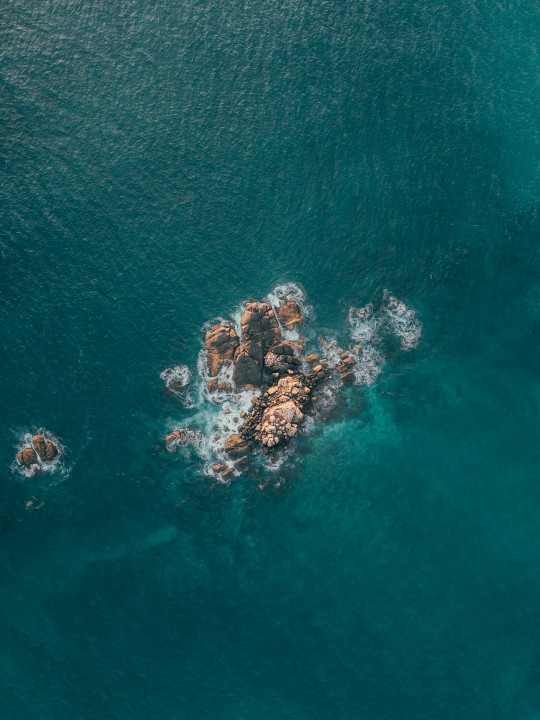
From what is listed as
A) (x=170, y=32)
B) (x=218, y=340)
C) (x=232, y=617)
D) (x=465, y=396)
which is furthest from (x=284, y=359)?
(x=170, y=32)

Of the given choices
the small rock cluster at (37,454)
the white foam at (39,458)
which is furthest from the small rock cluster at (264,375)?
the small rock cluster at (37,454)

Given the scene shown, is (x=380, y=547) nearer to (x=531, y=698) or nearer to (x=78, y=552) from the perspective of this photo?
(x=531, y=698)

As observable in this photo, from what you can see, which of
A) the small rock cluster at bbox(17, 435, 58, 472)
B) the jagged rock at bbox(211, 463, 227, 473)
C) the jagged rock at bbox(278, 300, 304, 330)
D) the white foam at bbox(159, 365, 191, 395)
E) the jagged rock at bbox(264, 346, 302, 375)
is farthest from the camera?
the jagged rock at bbox(278, 300, 304, 330)

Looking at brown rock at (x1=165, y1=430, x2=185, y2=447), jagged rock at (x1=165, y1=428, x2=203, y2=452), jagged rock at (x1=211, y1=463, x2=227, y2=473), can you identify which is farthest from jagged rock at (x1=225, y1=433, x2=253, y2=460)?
brown rock at (x1=165, y1=430, x2=185, y2=447)

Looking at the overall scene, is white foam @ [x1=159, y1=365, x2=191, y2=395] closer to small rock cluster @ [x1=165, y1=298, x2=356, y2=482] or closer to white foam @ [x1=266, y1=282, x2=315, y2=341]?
small rock cluster @ [x1=165, y1=298, x2=356, y2=482]

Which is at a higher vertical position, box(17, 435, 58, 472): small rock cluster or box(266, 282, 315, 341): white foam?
box(266, 282, 315, 341): white foam

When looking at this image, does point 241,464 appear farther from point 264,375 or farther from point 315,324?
point 315,324

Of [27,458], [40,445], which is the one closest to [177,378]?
[40,445]

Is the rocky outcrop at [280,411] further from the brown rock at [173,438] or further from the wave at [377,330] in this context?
the brown rock at [173,438]
